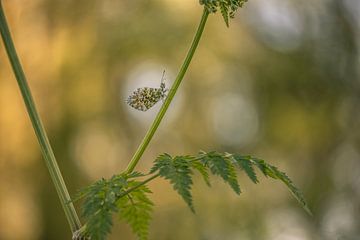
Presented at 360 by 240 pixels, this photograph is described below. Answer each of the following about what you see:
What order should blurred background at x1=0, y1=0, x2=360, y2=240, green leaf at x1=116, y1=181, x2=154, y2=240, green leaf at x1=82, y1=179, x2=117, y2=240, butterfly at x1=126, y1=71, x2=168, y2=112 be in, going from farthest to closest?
blurred background at x1=0, y1=0, x2=360, y2=240, butterfly at x1=126, y1=71, x2=168, y2=112, green leaf at x1=116, y1=181, x2=154, y2=240, green leaf at x1=82, y1=179, x2=117, y2=240

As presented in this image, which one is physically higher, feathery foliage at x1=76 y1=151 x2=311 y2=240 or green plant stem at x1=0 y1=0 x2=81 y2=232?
green plant stem at x1=0 y1=0 x2=81 y2=232

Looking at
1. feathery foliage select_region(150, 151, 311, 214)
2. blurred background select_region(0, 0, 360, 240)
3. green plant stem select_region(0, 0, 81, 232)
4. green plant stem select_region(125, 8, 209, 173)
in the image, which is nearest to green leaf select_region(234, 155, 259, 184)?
feathery foliage select_region(150, 151, 311, 214)

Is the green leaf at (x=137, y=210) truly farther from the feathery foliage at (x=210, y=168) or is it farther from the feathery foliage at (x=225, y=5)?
the feathery foliage at (x=225, y=5)

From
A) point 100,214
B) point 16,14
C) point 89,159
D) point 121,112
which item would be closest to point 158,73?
point 121,112

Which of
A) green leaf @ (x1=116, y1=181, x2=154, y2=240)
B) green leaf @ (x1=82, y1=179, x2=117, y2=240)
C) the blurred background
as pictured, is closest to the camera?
green leaf @ (x1=82, y1=179, x2=117, y2=240)

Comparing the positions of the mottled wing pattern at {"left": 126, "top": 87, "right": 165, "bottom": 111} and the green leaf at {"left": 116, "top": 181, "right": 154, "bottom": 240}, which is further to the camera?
the mottled wing pattern at {"left": 126, "top": 87, "right": 165, "bottom": 111}

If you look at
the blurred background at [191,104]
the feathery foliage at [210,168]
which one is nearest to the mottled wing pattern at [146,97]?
the feathery foliage at [210,168]

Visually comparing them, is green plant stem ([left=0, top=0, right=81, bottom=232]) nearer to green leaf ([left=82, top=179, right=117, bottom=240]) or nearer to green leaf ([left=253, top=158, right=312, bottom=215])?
green leaf ([left=82, top=179, right=117, bottom=240])
